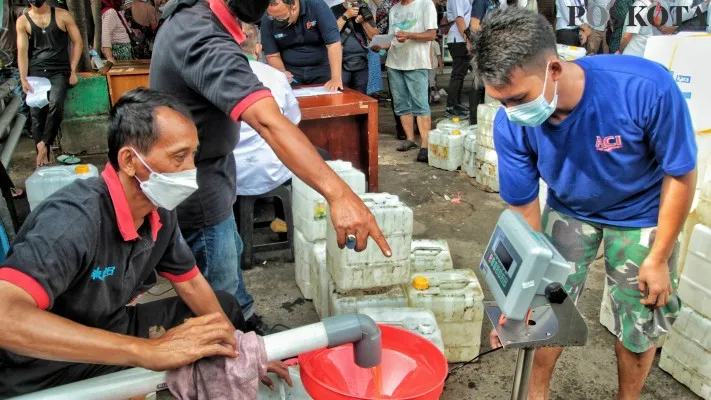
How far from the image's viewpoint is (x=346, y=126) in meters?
5.14

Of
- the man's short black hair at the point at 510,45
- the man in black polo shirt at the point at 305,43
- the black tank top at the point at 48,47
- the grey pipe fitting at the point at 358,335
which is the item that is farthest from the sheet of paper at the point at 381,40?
the grey pipe fitting at the point at 358,335

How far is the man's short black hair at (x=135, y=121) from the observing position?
5.91 ft

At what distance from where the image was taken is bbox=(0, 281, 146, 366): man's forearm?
1.45m

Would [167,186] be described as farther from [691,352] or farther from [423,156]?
[423,156]

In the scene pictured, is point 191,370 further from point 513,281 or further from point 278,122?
point 513,281

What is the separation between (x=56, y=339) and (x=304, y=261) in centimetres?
232

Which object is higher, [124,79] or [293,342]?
[293,342]

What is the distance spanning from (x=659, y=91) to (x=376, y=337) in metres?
1.31

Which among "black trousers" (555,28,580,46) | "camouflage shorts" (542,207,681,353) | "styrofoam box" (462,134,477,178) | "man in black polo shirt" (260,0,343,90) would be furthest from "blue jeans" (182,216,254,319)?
"black trousers" (555,28,580,46)

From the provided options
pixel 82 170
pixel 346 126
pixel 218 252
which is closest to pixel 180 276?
pixel 218 252

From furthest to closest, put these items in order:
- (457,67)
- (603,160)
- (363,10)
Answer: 1. (457,67)
2. (363,10)
3. (603,160)

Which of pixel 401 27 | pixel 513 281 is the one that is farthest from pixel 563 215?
pixel 401 27

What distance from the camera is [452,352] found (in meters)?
3.11

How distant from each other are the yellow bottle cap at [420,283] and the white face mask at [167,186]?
58.8 inches
